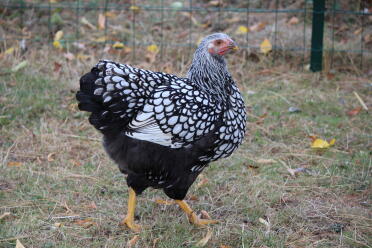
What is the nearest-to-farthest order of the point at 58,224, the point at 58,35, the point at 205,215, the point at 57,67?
the point at 58,224 → the point at 205,215 → the point at 57,67 → the point at 58,35

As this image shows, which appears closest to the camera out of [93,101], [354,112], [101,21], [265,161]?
[93,101]

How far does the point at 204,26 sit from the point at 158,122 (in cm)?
382

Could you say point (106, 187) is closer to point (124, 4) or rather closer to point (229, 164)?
point (229, 164)

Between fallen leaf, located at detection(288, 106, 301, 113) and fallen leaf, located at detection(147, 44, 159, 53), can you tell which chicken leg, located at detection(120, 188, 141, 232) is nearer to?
fallen leaf, located at detection(288, 106, 301, 113)

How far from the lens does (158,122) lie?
3.15 m

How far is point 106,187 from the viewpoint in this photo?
3.92 meters

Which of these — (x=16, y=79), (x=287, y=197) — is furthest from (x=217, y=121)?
(x=16, y=79)

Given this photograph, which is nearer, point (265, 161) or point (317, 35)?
point (265, 161)

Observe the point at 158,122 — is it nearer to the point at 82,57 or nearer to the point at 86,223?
the point at 86,223

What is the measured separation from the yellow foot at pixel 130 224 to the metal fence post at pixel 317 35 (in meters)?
3.44

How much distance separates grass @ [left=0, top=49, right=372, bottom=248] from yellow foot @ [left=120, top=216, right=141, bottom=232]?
0.18ft

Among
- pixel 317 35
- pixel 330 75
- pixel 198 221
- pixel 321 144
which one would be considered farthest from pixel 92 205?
pixel 317 35

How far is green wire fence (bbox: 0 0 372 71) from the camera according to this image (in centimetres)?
604

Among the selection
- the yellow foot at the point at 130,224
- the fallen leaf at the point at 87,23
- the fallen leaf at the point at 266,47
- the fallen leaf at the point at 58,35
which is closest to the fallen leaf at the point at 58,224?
the yellow foot at the point at 130,224
